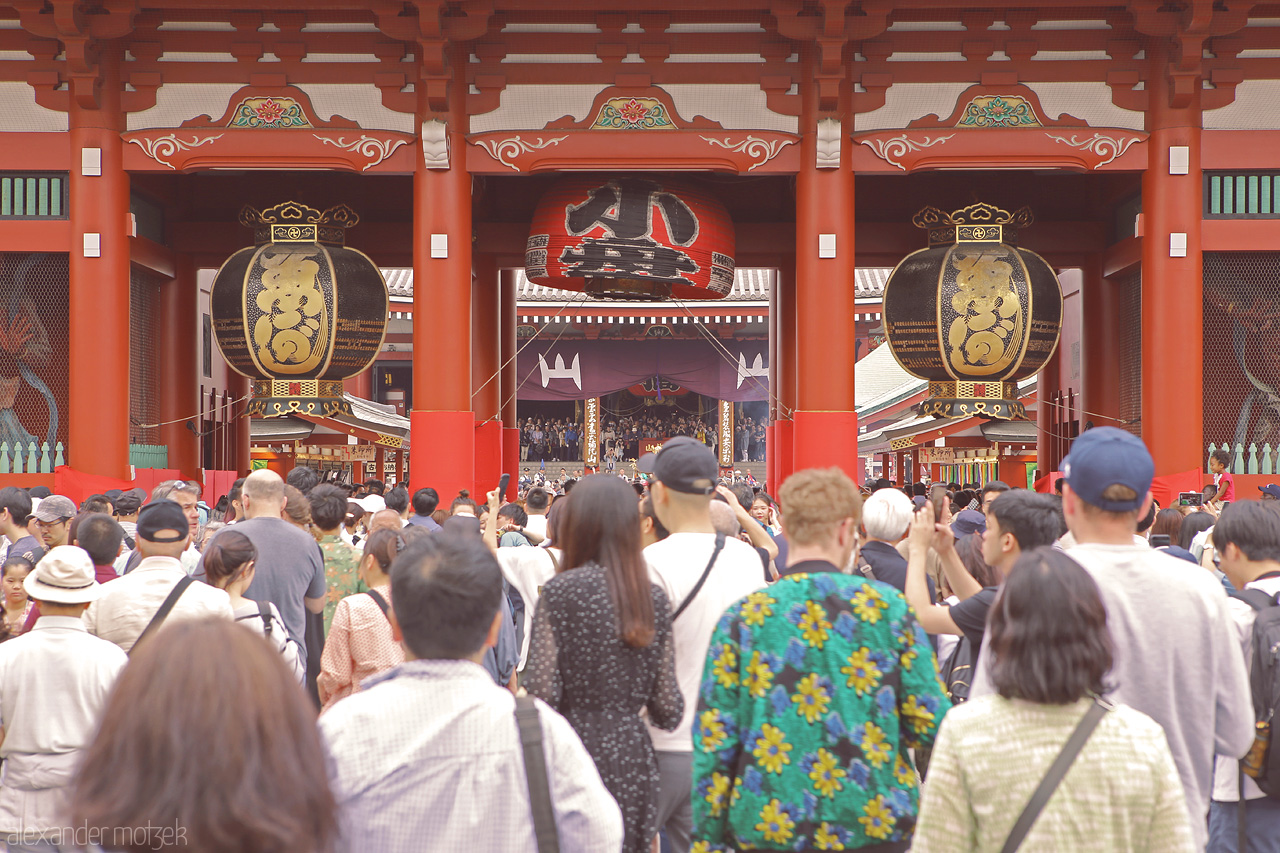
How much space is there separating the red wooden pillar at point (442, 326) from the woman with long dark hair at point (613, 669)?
810cm

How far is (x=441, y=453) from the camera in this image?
10906 millimetres

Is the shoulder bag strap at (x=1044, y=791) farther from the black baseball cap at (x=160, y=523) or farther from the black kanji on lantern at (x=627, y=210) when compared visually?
the black kanji on lantern at (x=627, y=210)

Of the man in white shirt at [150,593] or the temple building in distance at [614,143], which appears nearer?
the man in white shirt at [150,593]

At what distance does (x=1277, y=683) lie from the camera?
132 inches

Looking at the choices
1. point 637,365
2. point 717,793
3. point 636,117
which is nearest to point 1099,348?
point 636,117

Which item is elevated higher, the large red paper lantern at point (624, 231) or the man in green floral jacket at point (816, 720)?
the large red paper lantern at point (624, 231)

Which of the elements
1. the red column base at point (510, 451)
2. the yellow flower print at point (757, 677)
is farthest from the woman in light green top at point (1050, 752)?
the red column base at point (510, 451)

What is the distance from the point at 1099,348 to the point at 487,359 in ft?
24.0

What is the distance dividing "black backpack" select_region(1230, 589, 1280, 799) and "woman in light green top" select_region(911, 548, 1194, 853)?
4.87 feet

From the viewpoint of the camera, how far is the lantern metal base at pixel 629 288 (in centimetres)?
1215

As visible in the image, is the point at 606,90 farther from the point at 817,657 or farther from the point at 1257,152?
the point at 817,657

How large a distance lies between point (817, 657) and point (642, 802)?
0.69 meters

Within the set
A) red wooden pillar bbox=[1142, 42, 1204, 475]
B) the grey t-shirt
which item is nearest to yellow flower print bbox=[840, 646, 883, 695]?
the grey t-shirt

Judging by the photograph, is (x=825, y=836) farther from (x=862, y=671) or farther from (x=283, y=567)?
(x=283, y=567)
